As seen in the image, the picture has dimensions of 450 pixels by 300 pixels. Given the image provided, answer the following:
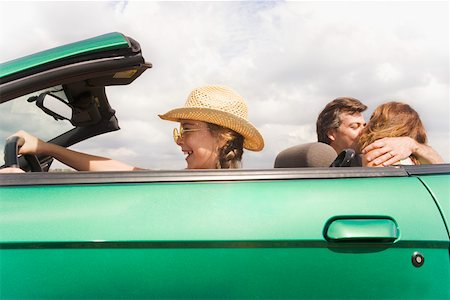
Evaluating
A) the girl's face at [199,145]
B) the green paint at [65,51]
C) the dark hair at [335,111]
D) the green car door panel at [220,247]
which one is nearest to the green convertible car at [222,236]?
the green car door panel at [220,247]

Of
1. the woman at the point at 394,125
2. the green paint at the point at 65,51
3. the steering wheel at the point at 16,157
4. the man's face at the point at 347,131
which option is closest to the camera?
the green paint at the point at 65,51

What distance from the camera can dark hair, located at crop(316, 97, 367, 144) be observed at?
10.2ft

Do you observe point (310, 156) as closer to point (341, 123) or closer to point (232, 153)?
point (232, 153)

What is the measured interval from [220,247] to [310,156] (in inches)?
31.8

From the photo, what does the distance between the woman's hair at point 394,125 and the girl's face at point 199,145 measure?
29.9 inches

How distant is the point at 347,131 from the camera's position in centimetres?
305

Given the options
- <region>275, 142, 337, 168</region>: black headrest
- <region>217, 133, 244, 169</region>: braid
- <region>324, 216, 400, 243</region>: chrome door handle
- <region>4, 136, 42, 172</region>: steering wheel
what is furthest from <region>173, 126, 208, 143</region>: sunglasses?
<region>324, 216, 400, 243</region>: chrome door handle

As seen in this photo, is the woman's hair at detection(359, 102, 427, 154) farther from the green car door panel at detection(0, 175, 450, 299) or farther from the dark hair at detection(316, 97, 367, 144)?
the green car door panel at detection(0, 175, 450, 299)

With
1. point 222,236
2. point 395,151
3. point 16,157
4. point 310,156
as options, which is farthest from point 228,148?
point 222,236

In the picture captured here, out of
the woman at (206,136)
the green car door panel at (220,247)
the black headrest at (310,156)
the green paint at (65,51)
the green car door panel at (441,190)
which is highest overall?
the green paint at (65,51)

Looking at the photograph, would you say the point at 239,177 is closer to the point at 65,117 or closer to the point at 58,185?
the point at 58,185

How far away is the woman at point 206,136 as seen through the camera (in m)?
2.48

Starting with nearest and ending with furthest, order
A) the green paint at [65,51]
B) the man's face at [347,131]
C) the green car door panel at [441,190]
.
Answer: the green car door panel at [441,190] < the green paint at [65,51] < the man's face at [347,131]

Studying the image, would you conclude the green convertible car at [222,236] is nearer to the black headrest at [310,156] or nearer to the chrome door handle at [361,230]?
the chrome door handle at [361,230]
